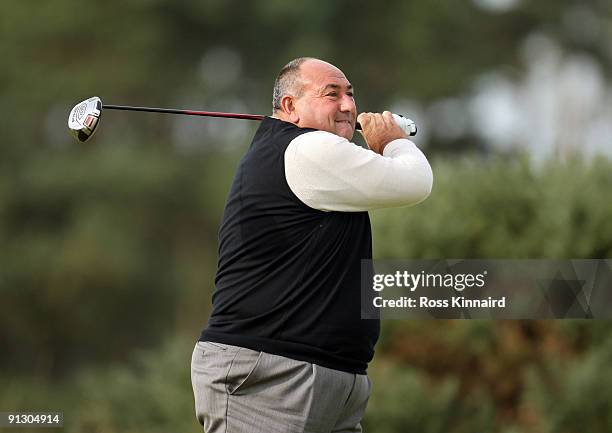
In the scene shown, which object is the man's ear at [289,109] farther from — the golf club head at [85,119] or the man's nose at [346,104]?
the golf club head at [85,119]

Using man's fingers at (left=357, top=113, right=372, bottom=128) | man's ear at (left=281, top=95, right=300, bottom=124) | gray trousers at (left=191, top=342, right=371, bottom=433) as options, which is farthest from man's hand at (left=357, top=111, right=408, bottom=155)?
gray trousers at (left=191, top=342, right=371, bottom=433)

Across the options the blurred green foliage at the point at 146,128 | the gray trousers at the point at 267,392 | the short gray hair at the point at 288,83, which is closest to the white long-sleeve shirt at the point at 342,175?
the short gray hair at the point at 288,83

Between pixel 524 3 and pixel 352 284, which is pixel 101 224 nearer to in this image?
pixel 524 3

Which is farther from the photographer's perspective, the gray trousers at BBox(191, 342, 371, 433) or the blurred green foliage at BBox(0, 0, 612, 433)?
the blurred green foliage at BBox(0, 0, 612, 433)

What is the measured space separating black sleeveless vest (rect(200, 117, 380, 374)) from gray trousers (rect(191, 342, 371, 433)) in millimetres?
39

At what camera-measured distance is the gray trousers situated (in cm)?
425

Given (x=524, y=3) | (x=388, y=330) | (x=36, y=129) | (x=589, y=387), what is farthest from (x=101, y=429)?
(x=524, y=3)

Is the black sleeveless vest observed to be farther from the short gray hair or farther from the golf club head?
the golf club head

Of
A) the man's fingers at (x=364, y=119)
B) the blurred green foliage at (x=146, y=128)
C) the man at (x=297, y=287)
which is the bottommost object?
the man at (x=297, y=287)

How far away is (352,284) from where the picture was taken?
430 centimetres

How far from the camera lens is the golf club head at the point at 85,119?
4.95 m

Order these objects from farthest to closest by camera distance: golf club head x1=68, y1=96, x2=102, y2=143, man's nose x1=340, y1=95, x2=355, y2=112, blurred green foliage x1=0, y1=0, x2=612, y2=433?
blurred green foliage x1=0, y1=0, x2=612, y2=433, golf club head x1=68, y1=96, x2=102, y2=143, man's nose x1=340, y1=95, x2=355, y2=112

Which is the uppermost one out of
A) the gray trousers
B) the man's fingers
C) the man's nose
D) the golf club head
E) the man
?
the golf club head

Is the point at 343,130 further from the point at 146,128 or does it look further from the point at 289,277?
the point at 146,128
